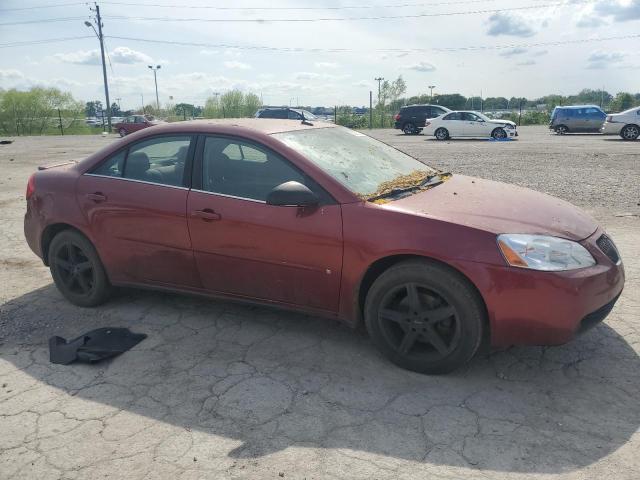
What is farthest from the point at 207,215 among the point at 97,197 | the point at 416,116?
the point at 416,116

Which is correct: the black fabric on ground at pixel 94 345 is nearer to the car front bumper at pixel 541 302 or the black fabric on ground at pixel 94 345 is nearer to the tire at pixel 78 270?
the tire at pixel 78 270

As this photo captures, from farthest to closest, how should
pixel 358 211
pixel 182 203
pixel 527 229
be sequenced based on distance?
pixel 182 203
pixel 358 211
pixel 527 229

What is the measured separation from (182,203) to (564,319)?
8.67 feet

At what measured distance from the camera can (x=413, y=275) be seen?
323 centimetres

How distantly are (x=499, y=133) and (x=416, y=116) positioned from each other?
260 inches

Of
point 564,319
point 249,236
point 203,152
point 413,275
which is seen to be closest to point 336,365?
point 413,275

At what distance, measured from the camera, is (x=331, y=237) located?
3432 mm

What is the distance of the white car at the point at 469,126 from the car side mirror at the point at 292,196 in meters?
22.7

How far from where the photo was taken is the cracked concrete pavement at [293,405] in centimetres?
258

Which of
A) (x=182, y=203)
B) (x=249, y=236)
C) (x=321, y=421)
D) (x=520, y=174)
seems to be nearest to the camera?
(x=321, y=421)

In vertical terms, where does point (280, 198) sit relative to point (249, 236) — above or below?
above

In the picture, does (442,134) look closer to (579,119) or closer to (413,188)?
(579,119)

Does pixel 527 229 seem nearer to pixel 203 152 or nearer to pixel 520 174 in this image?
pixel 203 152

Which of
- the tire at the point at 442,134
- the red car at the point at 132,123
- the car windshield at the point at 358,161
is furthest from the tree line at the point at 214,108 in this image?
the car windshield at the point at 358,161
